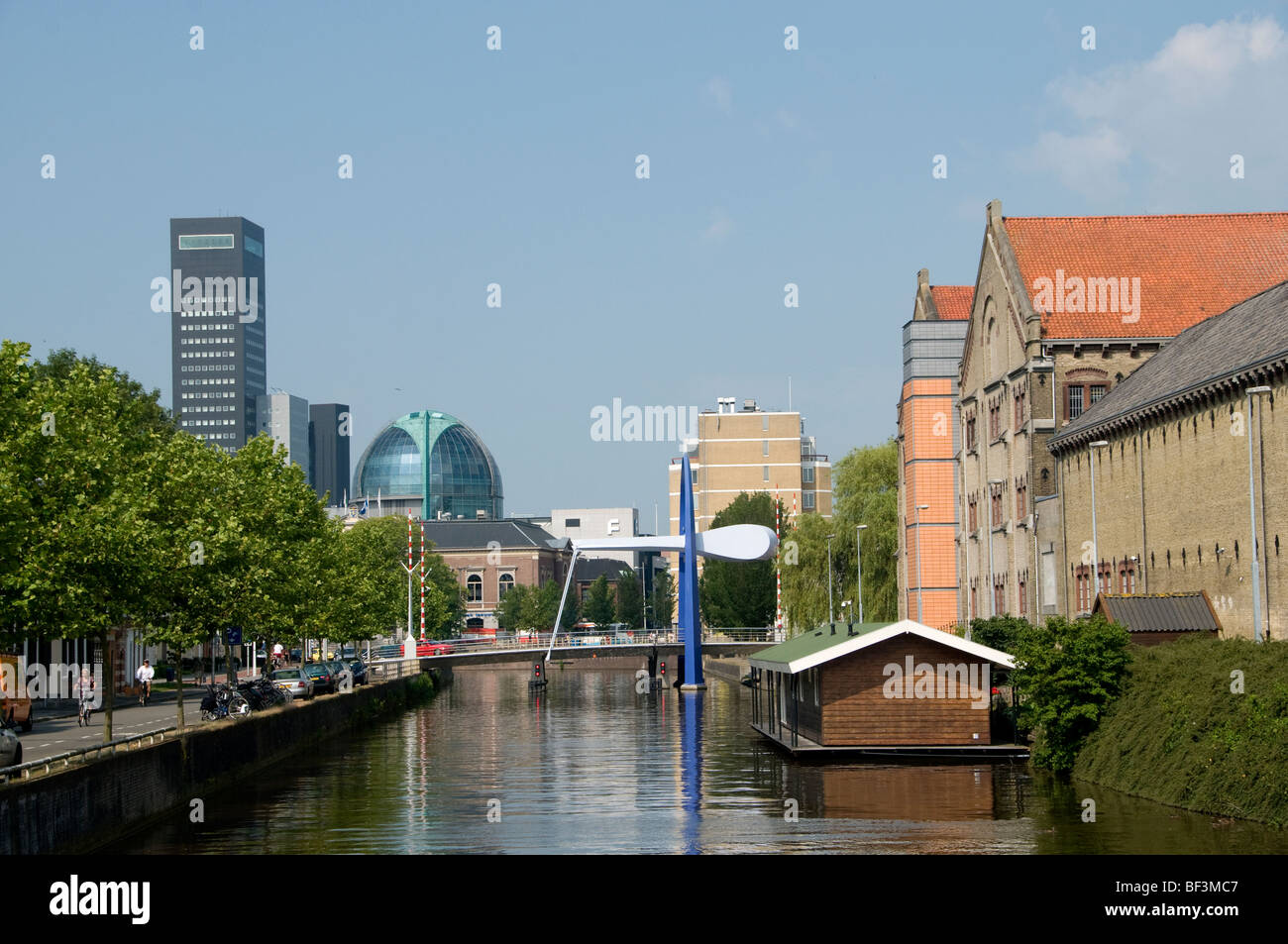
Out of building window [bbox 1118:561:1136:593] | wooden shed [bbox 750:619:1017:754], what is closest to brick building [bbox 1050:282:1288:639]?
building window [bbox 1118:561:1136:593]

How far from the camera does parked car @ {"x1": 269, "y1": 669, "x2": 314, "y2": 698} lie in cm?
6838

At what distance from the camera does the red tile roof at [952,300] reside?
97312 millimetres

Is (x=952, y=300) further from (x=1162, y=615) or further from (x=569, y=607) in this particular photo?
(x=569, y=607)

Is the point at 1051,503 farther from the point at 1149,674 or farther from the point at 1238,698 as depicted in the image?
the point at 1238,698

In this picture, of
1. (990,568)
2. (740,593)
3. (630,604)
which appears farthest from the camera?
(630,604)

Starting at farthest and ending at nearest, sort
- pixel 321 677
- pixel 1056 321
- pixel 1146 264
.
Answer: pixel 321 677 < pixel 1146 264 < pixel 1056 321

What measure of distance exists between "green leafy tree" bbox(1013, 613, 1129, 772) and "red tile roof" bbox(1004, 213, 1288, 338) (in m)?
30.4

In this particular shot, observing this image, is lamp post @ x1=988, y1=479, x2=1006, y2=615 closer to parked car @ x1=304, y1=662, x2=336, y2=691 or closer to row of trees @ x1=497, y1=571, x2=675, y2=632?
parked car @ x1=304, y1=662, x2=336, y2=691

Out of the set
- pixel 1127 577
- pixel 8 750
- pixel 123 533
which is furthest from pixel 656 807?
pixel 1127 577

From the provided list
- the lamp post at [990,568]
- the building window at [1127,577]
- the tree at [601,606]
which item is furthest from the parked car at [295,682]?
the tree at [601,606]

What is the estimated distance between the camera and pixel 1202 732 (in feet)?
110

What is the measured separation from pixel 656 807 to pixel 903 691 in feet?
35.4
